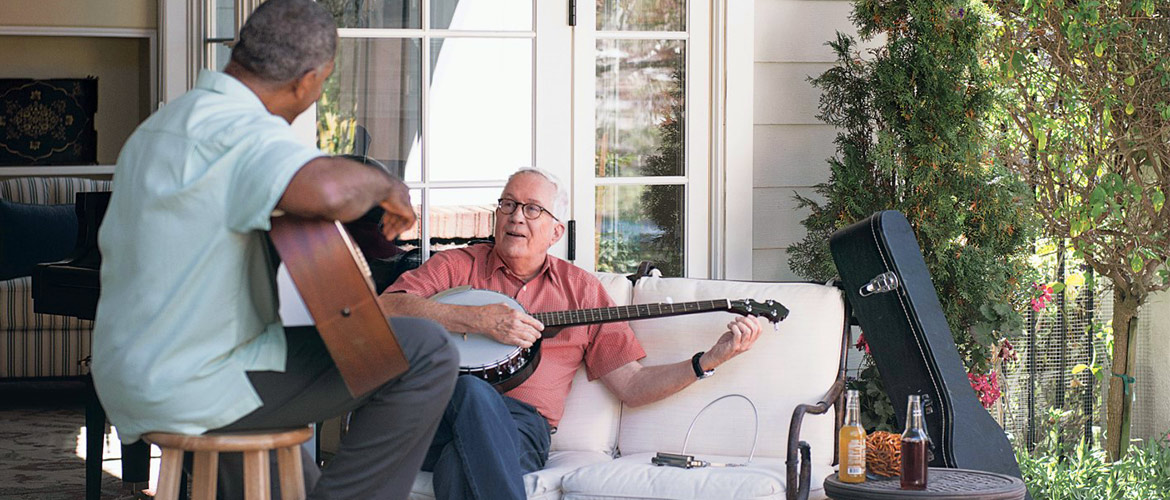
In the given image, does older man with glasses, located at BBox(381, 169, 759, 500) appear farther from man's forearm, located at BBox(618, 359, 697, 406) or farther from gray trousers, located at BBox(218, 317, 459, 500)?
gray trousers, located at BBox(218, 317, 459, 500)

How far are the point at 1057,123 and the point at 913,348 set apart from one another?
1497 mm

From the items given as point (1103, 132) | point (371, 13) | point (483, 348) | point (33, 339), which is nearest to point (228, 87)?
point (483, 348)

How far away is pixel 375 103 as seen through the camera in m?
4.07

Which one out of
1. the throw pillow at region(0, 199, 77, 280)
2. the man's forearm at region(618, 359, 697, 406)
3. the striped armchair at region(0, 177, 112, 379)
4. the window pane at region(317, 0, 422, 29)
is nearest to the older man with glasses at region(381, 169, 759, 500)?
the man's forearm at region(618, 359, 697, 406)

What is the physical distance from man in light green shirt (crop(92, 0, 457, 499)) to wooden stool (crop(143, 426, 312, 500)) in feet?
0.08

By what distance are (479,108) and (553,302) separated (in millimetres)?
829

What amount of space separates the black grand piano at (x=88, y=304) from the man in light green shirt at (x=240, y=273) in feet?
5.70

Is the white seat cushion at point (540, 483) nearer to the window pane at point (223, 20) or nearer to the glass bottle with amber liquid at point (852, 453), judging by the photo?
the glass bottle with amber liquid at point (852, 453)

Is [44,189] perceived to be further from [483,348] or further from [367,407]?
[367,407]

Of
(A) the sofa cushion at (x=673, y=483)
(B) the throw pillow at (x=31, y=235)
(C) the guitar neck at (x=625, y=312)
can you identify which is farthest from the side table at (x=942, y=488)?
(B) the throw pillow at (x=31, y=235)

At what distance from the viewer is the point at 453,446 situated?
3.07 meters

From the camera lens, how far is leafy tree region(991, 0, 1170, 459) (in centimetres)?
418

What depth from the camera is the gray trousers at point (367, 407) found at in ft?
7.40

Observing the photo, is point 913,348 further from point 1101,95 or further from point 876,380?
point 1101,95
